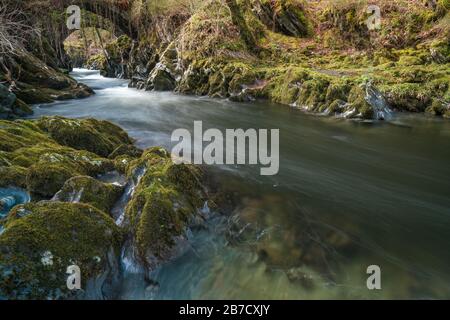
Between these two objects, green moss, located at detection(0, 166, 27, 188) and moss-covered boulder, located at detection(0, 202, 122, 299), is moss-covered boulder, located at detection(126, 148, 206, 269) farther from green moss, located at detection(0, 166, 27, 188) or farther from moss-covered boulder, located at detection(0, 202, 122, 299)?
green moss, located at detection(0, 166, 27, 188)

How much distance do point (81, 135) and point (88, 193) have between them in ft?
12.8

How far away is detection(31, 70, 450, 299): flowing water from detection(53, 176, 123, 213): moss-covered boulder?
66.6 inches

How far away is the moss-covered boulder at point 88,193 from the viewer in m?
5.75

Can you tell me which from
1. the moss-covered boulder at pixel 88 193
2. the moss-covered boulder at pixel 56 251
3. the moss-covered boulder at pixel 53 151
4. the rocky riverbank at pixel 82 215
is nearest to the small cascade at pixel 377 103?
the rocky riverbank at pixel 82 215

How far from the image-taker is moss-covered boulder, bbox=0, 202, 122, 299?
390 cm

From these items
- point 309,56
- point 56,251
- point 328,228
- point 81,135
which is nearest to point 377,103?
point 309,56

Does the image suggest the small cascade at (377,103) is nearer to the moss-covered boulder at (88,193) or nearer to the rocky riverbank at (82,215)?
the rocky riverbank at (82,215)

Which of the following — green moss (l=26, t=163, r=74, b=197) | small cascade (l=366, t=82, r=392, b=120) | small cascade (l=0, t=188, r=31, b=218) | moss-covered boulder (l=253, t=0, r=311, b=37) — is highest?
Answer: moss-covered boulder (l=253, t=0, r=311, b=37)

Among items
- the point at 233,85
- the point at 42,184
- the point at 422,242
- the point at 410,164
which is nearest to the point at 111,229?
the point at 42,184

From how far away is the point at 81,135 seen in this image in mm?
9227

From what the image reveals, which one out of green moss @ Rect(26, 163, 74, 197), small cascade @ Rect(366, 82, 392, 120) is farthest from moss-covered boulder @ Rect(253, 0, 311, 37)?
green moss @ Rect(26, 163, 74, 197)

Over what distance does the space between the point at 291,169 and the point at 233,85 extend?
13.3 m

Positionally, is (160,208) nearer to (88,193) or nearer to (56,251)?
(88,193)

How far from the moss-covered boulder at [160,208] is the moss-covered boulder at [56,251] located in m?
0.41
